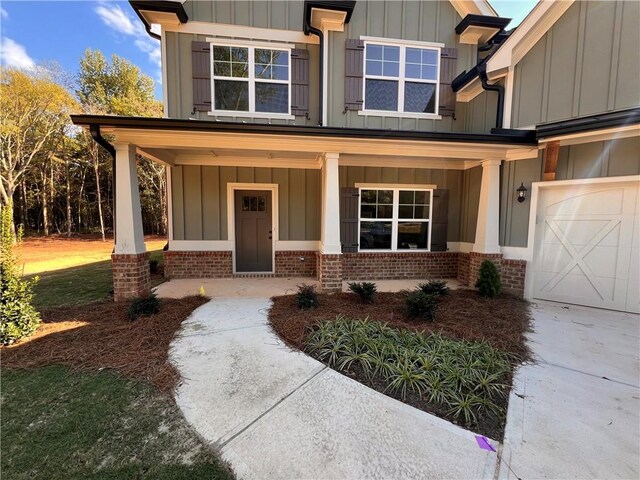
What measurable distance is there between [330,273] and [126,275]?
3.80 meters

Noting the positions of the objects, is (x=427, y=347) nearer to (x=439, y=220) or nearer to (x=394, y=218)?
(x=394, y=218)

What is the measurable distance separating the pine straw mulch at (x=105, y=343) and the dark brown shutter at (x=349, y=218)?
12.7 feet

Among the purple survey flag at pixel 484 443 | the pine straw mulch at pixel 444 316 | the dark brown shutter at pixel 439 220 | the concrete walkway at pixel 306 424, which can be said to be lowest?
the purple survey flag at pixel 484 443

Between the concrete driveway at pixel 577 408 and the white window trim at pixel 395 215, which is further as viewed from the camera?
the white window trim at pixel 395 215

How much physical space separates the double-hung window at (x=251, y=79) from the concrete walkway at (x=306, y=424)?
5645 mm

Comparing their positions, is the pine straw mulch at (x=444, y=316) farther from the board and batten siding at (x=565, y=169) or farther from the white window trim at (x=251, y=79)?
the white window trim at (x=251, y=79)

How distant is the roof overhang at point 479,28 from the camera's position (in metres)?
6.69

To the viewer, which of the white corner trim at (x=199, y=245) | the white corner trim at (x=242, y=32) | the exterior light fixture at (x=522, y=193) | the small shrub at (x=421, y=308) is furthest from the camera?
the white corner trim at (x=199, y=245)

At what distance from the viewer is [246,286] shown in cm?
638

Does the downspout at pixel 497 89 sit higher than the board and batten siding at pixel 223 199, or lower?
higher

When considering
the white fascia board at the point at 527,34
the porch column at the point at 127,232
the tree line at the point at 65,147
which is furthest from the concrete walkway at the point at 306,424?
the tree line at the point at 65,147

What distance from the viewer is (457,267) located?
743 cm

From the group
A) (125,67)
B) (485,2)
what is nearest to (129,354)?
(485,2)

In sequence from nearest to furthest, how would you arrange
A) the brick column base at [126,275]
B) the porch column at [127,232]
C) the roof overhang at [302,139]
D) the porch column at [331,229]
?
the roof overhang at [302,139], the porch column at [127,232], the brick column base at [126,275], the porch column at [331,229]
